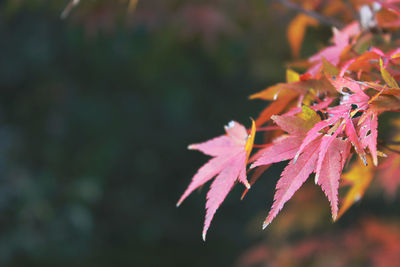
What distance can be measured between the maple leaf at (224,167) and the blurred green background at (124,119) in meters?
1.01

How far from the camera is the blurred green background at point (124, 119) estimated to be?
197cm

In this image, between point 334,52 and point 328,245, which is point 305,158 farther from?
point 328,245

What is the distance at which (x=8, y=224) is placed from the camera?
2697 mm

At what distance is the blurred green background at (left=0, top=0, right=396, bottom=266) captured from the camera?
1.97m

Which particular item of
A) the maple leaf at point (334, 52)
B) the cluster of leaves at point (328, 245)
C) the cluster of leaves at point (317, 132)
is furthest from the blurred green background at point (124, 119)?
the cluster of leaves at point (317, 132)

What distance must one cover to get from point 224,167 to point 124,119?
2.62 metres

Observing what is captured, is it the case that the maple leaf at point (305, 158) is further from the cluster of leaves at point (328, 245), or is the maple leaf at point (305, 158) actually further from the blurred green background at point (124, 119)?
the cluster of leaves at point (328, 245)

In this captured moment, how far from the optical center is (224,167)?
0.58 metres

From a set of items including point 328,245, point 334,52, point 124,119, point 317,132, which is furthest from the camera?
point 124,119

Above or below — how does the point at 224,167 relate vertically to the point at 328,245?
above

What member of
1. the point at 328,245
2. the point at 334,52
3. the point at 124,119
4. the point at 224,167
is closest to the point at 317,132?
the point at 224,167

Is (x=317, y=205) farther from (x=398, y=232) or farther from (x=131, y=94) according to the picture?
(x=131, y=94)

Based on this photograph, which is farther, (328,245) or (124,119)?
(124,119)

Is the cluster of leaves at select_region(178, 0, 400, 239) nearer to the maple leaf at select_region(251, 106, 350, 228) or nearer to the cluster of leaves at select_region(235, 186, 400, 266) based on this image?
the maple leaf at select_region(251, 106, 350, 228)
